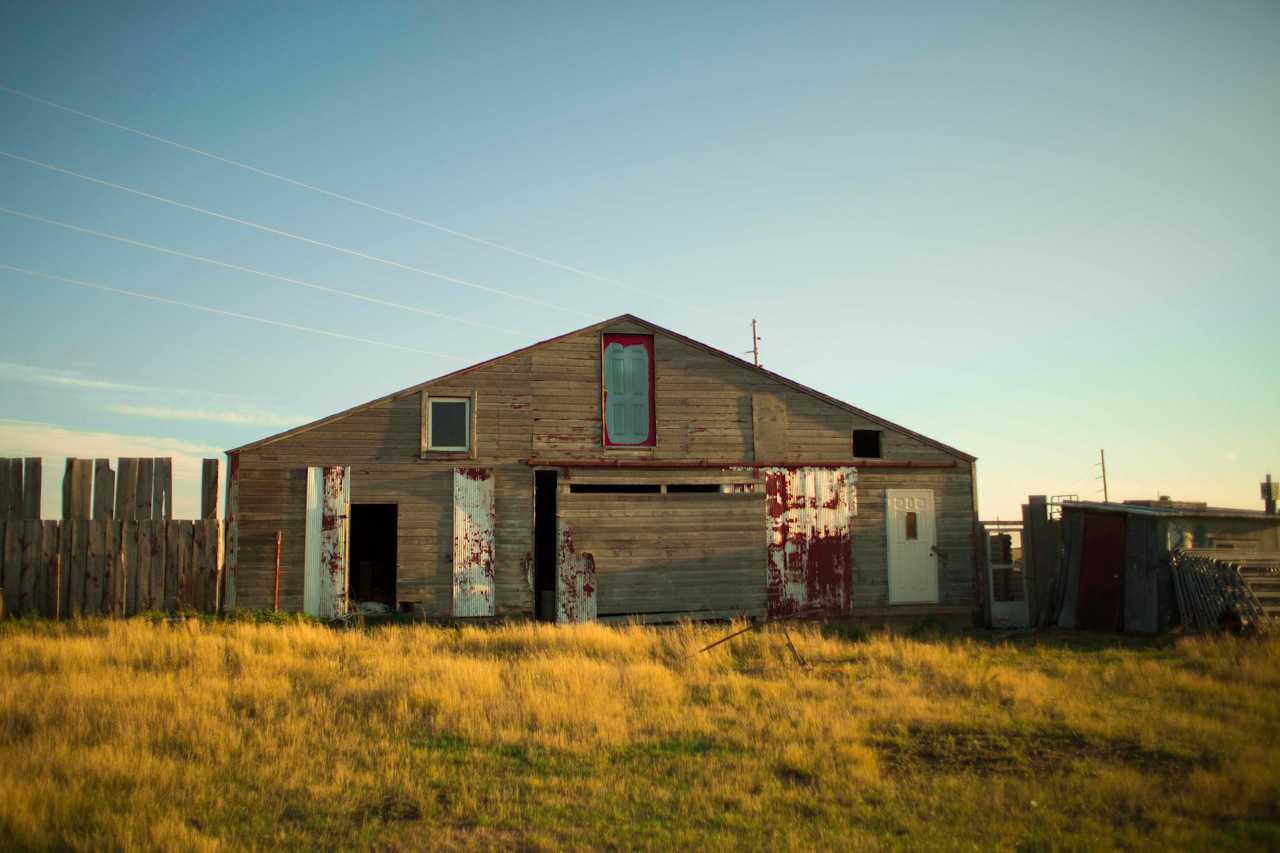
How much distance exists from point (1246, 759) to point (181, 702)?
1136 cm

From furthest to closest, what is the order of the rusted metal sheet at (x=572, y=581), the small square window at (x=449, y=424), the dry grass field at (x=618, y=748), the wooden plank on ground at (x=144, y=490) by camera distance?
the small square window at (x=449, y=424)
the rusted metal sheet at (x=572, y=581)
the wooden plank on ground at (x=144, y=490)
the dry grass field at (x=618, y=748)

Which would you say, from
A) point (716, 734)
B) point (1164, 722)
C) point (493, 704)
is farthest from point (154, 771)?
point (1164, 722)

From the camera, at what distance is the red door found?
1847 cm

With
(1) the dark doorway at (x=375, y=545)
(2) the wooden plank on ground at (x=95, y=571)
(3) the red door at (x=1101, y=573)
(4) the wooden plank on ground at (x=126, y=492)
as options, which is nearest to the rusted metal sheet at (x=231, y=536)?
(4) the wooden plank on ground at (x=126, y=492)

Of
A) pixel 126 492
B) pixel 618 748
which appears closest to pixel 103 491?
pixel 126 492

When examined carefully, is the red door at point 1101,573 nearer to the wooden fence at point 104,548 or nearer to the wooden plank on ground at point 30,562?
the wooden fence at point 104,548

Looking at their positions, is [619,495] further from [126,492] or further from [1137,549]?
[1137,549]

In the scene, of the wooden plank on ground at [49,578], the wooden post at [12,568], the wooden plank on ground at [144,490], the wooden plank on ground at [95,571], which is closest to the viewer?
the wooden post at [12,568]

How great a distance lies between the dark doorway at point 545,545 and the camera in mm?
19125

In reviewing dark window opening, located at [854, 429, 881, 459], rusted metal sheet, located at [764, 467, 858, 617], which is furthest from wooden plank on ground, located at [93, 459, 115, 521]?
dark window opening, located at [854, 429, 881, 459]

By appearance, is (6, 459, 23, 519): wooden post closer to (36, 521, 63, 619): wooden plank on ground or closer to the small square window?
(36, 521, 63, 619): wooden plank on ground

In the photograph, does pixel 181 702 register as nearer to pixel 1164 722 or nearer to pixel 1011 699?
pixel 1011 699

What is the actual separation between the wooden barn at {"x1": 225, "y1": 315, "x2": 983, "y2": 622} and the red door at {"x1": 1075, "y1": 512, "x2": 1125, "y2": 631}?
227 cm

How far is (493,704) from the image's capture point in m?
10.5
